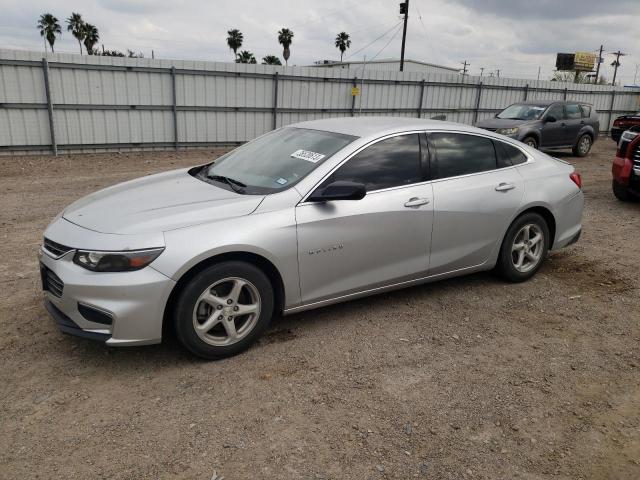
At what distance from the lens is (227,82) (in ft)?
49.5

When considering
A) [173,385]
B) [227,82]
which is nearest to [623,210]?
[173,385]

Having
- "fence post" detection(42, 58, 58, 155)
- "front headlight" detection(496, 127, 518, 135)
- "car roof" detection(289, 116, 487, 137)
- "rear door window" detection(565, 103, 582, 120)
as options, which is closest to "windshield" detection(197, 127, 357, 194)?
"car roof" detection(289, 116, 487, 137)

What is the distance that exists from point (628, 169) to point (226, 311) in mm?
7662

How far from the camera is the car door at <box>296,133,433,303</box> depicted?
3.78m

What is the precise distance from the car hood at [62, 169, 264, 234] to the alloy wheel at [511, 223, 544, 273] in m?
2.66

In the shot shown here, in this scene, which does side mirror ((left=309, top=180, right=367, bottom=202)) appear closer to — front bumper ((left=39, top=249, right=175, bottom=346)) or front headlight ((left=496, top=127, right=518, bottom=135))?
front bumper ((left=39, top=249, right=175, bottom=346))

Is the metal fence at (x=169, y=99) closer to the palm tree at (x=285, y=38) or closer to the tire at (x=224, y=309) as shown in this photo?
the tire at (x=224, y=309)

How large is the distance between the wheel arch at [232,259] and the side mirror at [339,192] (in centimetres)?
57

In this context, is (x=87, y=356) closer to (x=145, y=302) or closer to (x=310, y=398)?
A: (x=145, y=302)

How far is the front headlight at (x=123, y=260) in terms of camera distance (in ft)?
10.5

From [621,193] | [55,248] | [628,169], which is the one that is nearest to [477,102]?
[621,193]

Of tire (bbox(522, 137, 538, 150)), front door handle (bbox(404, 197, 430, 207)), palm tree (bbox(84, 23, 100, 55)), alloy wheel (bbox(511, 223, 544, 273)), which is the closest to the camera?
front door handle (bbox(404, 197, 430, 207))

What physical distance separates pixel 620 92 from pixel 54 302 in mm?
27572

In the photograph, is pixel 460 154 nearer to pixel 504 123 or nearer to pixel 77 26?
pixel 504 123
